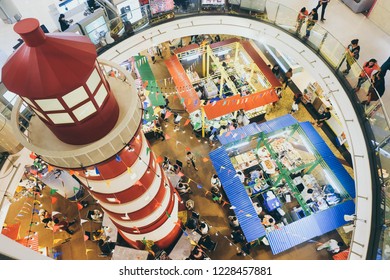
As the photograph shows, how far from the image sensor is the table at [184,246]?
11.1m

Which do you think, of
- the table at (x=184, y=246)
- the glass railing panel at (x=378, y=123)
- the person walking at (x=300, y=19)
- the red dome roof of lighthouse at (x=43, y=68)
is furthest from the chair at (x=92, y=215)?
the person walking at (x=300, y=19)

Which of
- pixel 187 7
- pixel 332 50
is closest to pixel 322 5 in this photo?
pixel 332 50

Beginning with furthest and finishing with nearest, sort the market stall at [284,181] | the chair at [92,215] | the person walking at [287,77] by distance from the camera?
the person walking at [287,77]
the chair at [92,215]
the market stall at [284,181]

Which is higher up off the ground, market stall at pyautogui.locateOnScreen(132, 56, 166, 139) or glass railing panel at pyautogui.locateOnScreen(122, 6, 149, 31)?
glass railing panel at pyautogui.locateOnScreen(122, 6, 149, 31)

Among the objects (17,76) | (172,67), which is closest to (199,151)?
(172,67)

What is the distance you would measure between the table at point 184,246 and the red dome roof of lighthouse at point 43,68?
29.3ft

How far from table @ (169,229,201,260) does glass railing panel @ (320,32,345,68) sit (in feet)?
27.9

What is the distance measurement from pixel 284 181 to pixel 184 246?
5.51m

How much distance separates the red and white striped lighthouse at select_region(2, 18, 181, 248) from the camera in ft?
12.2

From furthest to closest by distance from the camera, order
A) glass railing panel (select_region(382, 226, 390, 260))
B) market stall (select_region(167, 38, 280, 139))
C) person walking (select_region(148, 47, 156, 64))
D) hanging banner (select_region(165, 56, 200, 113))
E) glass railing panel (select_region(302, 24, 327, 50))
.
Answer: person walking (select_region(148, 47, 156, 64)) → hanging banner (select_region(165, 56, 200, 113)) → market stall (select_region(167, 38, 280, 139)) → glass railing panel (select_region(302, 24, 327, 50)) → glass railing panel (select_region(382, 226, 390, 260))

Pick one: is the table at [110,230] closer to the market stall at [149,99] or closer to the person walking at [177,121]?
the market stall at [149,99]

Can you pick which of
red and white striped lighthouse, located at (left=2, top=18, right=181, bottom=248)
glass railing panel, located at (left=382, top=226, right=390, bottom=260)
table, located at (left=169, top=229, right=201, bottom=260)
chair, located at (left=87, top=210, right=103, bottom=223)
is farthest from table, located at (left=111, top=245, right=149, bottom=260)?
glass railing panel, located at (left=382, top=226, right=390, bottom=260)

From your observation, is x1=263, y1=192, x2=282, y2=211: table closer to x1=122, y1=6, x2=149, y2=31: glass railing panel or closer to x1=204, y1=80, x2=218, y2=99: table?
x1=204, y1=80, x2=218, y2=99: table

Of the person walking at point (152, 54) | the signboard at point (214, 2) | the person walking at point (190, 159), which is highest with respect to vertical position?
the signboard at point (214, 2)
